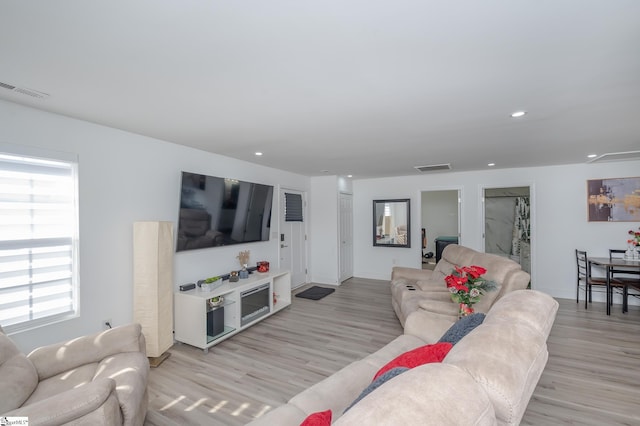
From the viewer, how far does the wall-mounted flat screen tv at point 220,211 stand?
3.23 metres

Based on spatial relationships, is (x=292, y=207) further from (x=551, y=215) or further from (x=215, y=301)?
(x=551, y=215)

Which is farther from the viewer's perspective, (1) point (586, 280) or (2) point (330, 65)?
(1) point (586, 280)

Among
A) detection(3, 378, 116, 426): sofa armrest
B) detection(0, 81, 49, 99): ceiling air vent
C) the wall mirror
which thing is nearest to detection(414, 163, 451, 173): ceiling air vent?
the wall mirror

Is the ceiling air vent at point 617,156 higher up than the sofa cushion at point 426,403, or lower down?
higher up

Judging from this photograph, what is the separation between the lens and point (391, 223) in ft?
19.9

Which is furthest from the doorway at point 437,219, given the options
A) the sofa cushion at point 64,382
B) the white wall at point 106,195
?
the sofa cushion at point 64,382

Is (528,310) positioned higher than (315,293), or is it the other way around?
(528,310)

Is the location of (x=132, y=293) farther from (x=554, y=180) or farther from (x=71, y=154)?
(x=554, y=180)

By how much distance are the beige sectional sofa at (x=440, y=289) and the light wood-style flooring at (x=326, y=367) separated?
20.0 inches

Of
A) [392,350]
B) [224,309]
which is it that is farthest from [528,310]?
[224,309]

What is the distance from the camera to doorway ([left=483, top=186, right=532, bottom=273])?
6.38 meters

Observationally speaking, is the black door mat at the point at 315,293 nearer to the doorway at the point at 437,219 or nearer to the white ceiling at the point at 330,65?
the white ceiling at the point at 330,65

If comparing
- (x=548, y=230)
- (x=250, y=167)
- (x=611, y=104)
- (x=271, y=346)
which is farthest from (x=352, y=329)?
(x=548, y=230)

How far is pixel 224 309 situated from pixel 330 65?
2.94 metres
